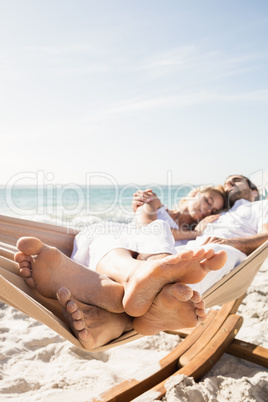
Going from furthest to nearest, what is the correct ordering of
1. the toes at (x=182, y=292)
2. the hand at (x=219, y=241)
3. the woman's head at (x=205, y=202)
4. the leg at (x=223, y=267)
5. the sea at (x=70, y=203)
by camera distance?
the sea at (x=70, y=203), the woman's head at (x=205, y=202), the hand at (x=219, y=241), the leg at (x=223, y=267), the toes at (x=182, y=292)

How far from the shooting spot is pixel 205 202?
1.94 meters

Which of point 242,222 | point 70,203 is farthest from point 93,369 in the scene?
point 70,203

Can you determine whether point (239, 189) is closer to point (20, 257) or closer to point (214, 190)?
point (214, 190)

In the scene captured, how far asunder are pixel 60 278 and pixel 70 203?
1205 centimetres

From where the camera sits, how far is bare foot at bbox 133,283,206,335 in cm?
84

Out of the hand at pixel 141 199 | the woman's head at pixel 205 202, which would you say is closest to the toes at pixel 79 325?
the hand at pixel 141 199

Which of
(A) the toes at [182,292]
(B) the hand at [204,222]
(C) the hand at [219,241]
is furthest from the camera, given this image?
(B) the hand at [204,222]

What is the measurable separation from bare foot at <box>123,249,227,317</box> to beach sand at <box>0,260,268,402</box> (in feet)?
1.75

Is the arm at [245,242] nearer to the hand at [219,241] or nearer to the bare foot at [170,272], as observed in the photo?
the hand at [219,241]

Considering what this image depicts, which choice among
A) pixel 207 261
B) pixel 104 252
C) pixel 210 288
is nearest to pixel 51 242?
pixel 104 252

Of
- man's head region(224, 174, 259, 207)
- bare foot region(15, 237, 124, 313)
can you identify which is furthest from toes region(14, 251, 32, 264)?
man's head region(224, 174, 259, 207)

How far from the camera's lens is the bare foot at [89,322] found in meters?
0.87

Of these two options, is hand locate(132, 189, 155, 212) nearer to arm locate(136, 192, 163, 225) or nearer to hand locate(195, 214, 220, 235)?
arm locate(136, 192, 163, 225)

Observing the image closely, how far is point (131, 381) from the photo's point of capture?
1.26 metres
